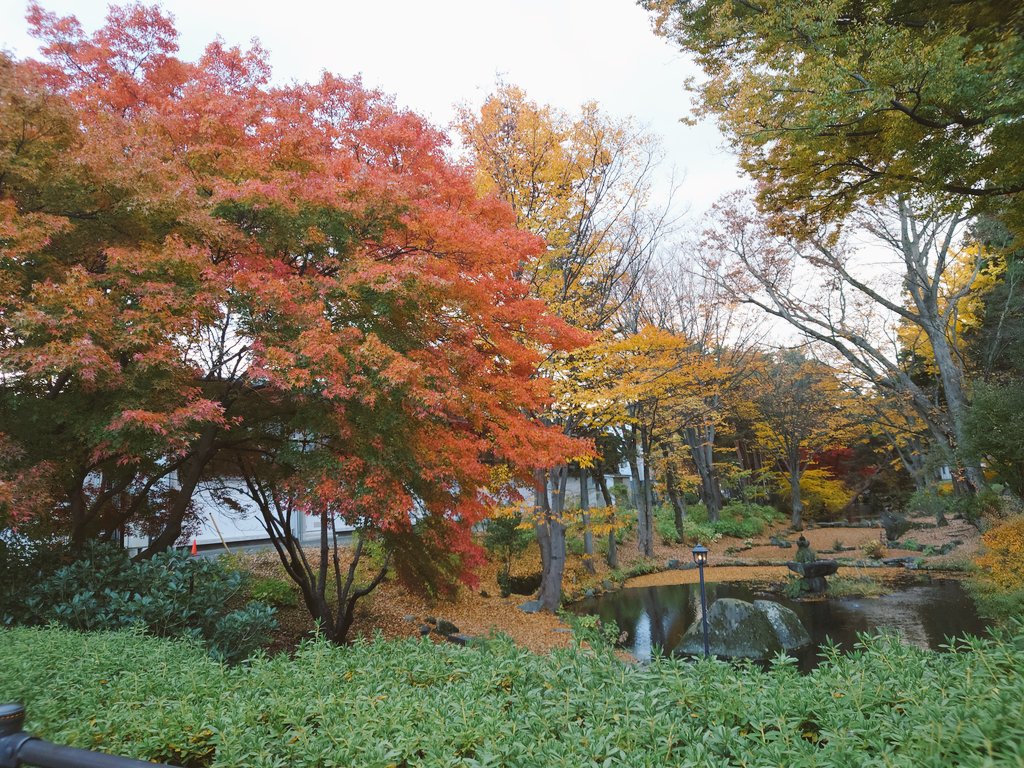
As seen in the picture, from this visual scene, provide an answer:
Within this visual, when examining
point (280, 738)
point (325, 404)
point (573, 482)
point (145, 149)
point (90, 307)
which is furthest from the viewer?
point (573, 482)

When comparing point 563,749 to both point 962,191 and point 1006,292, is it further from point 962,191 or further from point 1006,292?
point 1006,292

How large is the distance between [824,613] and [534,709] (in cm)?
1173

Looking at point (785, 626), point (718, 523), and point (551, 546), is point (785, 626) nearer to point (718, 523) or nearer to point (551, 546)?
point (551, 546)

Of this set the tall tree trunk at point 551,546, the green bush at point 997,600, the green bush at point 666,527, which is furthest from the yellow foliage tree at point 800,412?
the tall tree trunk at point 551,546

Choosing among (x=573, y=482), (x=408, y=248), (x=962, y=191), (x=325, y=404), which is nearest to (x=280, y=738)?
(x=325, y=404)

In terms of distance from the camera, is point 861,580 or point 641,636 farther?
point 861,580

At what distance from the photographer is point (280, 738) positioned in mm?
2719

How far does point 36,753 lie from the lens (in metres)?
1.50

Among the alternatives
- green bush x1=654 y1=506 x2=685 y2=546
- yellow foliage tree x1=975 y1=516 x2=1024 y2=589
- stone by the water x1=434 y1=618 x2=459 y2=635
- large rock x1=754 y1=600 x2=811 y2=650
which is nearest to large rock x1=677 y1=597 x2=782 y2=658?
large rock x1=754 y1=600 x2=811 y2=650

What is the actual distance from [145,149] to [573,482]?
84.4 feet

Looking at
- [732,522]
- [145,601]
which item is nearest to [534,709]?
[145,601]

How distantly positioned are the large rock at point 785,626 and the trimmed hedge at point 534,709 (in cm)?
724

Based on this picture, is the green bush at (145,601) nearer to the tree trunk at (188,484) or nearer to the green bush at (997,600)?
the tree trunk at (188,484)

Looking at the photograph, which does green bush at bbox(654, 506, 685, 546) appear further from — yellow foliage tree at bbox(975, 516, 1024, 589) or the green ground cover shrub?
yellow foliage tree at bbox(975, 516, 1024, 589)
